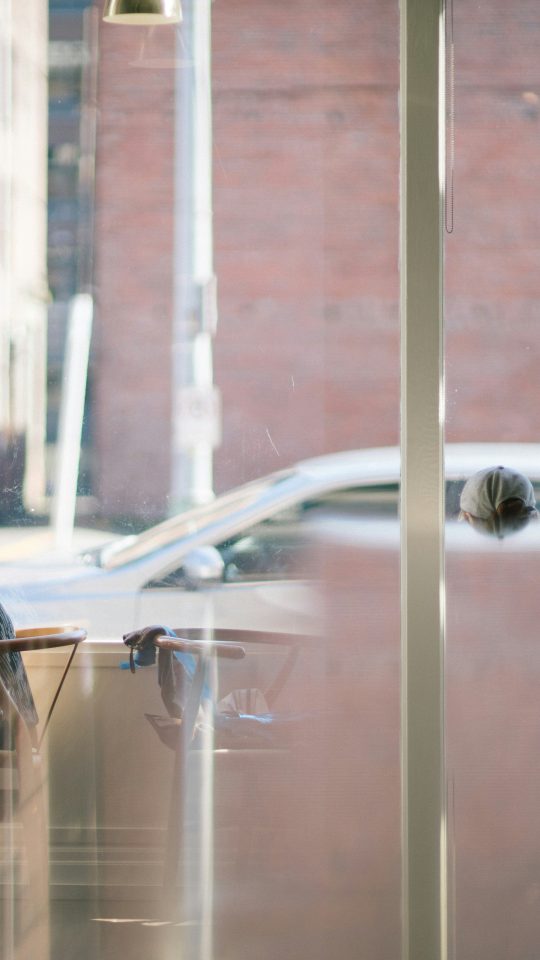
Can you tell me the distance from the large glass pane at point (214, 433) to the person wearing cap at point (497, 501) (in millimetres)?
235

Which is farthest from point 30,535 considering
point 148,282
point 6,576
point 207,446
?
point 148,282

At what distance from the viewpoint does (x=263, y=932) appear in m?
2.50

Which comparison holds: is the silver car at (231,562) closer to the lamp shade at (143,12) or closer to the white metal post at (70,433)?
the white metal post at (70,433)

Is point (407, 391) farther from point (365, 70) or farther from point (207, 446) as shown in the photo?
point (365, 70)

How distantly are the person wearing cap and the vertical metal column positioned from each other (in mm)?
284

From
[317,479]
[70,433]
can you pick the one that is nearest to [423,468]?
[317,479]

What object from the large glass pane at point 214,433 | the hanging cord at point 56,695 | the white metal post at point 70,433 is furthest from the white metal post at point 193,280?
the hanging cord at point 56,695

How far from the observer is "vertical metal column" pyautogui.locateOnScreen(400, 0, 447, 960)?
210 cm

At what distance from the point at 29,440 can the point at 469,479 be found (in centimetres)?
104

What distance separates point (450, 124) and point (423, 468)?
0.81 m

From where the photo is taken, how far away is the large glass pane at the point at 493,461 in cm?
241

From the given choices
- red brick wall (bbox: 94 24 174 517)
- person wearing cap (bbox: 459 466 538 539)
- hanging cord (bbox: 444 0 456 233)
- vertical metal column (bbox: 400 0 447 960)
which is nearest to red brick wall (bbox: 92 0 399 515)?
red brick wall (bbox: 94 24 174 517)

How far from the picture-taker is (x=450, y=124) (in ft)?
7.76

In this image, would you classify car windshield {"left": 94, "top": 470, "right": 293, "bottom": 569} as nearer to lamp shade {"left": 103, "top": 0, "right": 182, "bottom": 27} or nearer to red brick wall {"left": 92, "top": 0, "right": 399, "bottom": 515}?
red brick wall {"left": 92, "top": 0, "right": 399, "bottom": 515}
